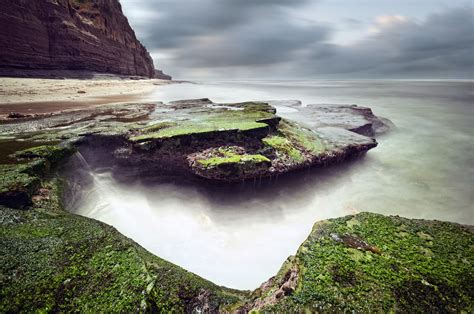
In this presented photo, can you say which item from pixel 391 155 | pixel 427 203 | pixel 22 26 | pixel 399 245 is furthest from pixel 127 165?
pixel 22 26

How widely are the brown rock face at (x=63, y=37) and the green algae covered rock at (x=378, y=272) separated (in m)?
46.2

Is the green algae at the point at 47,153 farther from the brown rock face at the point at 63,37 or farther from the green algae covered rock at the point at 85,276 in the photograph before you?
the brown rock face at the point at 63,37

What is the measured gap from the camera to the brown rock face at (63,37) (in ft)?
117

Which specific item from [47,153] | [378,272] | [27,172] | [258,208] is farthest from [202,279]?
[47,153]

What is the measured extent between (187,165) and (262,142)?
275 cm

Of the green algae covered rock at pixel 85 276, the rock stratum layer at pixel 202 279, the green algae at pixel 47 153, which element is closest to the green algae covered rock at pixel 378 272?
the rock stratum layer at pixel 202 279

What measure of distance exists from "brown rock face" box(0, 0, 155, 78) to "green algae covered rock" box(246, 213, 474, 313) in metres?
46.2

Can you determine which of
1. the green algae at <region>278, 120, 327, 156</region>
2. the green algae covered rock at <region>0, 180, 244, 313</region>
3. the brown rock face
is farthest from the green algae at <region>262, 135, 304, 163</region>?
the brown rock face

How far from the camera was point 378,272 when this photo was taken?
3.06m

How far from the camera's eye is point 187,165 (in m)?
7.64

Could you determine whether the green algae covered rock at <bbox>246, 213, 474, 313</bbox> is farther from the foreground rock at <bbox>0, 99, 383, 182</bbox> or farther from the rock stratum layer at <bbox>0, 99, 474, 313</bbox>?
the foreground rock at <bbox>0, 99, 383, 182</bbox>

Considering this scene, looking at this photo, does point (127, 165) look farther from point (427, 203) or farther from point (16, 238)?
point (427, 203)

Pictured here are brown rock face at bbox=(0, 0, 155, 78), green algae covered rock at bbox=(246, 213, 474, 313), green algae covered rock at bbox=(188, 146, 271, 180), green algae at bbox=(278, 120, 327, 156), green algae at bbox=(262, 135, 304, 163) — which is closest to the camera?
green algae covered rock at bbox=(246, 213, 474, 313)

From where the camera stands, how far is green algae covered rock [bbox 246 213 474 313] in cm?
274
